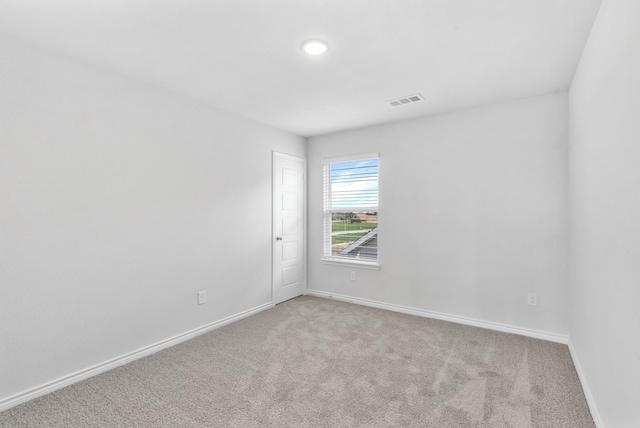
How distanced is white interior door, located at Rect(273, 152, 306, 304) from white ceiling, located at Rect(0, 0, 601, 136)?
1.34 meters

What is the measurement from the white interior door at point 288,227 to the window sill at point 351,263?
1.29 feet

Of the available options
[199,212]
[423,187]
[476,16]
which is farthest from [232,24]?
[423,187]

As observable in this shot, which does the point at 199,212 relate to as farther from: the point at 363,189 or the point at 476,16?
the point at 476,16

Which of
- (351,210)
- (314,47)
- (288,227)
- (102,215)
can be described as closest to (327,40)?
(314,47)

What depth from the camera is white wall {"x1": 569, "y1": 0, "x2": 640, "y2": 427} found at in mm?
1312

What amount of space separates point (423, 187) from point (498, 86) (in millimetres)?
1300

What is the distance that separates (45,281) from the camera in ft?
7.31

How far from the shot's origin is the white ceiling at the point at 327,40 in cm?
181

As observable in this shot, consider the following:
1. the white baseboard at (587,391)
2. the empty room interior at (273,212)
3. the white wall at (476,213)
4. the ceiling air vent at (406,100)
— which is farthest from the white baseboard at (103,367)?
the white baseboard at (587,391)

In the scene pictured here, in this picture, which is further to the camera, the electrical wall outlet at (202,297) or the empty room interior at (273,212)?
the electrical wall outlet at (202,297)

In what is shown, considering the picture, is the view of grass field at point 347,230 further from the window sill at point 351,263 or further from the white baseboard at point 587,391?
the white baseboard at point 587,391

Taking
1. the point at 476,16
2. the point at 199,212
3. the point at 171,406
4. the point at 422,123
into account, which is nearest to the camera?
the point at 476,16

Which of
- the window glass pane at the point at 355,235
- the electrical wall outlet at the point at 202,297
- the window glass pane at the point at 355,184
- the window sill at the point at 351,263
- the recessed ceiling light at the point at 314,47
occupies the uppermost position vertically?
the recessed ceiling light at the point at 314,47

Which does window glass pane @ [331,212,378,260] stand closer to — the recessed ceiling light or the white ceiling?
the white ceiling
